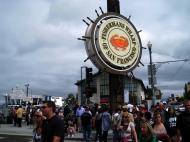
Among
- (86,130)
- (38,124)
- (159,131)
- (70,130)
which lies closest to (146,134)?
(159,131)

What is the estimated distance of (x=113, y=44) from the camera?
514 inches

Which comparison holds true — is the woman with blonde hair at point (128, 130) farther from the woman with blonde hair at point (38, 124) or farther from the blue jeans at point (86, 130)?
the blue jeans at point (86, 130)

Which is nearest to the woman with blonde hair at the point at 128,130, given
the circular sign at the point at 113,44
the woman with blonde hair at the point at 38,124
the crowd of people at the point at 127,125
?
the crowd of people at the point at 127,125

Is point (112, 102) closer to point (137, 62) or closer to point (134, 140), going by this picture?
point (137, 62)

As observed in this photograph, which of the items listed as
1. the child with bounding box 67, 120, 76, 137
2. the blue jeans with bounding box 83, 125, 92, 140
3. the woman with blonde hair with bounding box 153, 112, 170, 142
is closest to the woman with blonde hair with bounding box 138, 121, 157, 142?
the woman with blonde hair with bounding box 153, 112, 170, 142

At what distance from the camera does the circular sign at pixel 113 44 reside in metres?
12.8

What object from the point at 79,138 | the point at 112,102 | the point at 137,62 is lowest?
the point at 79,138

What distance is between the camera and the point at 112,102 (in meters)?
14.2

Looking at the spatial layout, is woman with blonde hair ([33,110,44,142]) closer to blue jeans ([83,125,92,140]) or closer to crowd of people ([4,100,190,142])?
crowd of people ([4,100,190,142])

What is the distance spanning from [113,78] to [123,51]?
85 cm

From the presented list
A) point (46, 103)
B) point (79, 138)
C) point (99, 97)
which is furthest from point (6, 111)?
point (99, 97)

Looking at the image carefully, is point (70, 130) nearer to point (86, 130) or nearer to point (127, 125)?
point (86, 130)

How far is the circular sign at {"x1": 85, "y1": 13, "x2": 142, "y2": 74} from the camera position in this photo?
504 inches

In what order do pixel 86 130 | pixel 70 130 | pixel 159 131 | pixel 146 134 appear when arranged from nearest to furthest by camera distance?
pixel 146 134
pixel 159 131
pixel 86 130
pixel 70 130
